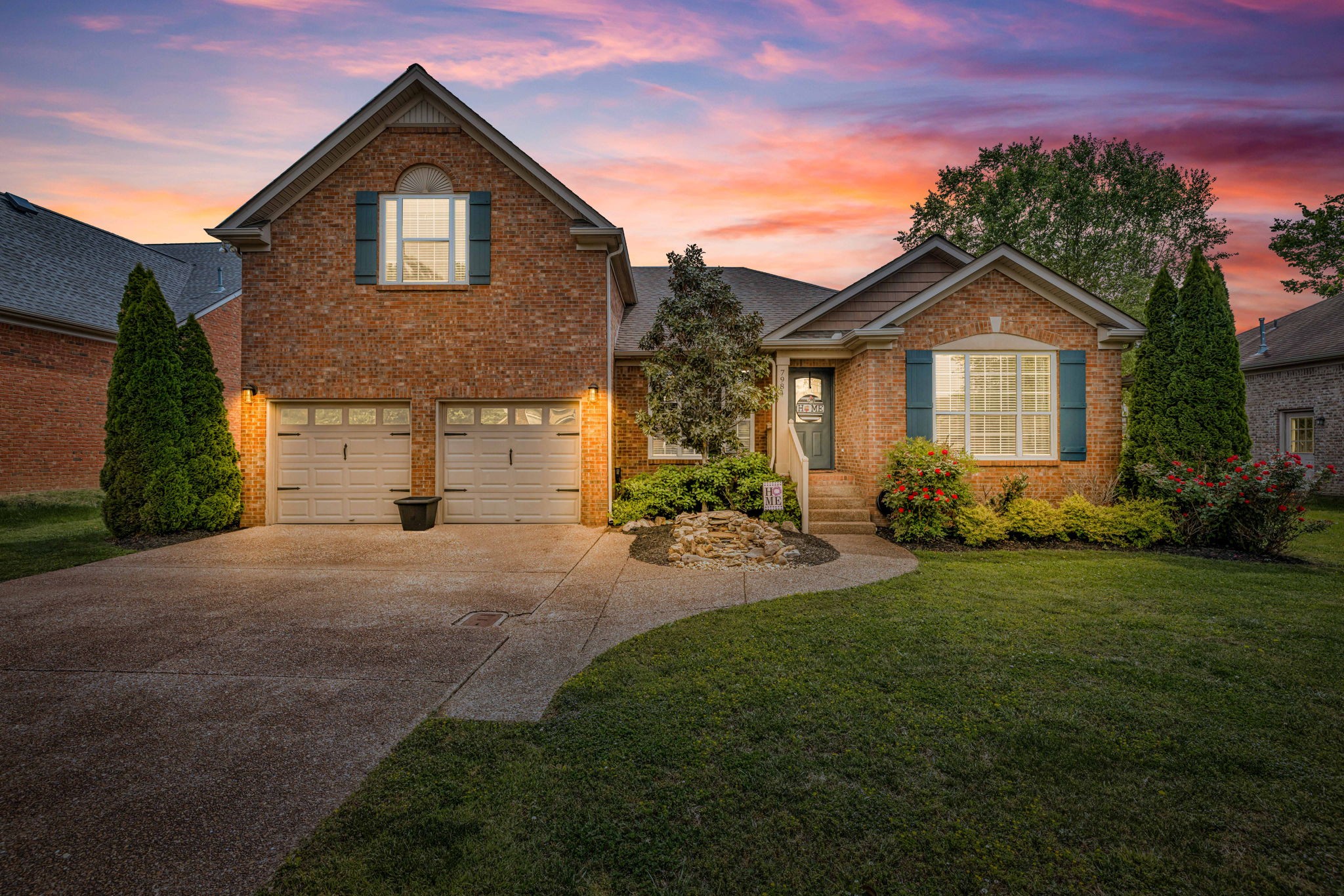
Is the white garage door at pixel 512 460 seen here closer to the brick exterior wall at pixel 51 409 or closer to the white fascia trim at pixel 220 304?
the brick exterior wall at pixel 51 409

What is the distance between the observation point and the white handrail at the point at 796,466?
9617mm

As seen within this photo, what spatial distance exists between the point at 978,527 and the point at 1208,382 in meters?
4.41

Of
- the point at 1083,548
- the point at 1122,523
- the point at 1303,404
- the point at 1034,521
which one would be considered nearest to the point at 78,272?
the point at 1034,521

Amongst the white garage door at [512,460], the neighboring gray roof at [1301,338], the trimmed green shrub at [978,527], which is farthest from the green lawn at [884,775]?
the neighboring gray roof at [1301,338]

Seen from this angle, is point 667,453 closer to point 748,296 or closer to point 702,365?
point 702,365

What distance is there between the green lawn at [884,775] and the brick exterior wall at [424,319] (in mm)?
7330

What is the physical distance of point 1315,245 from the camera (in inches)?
976

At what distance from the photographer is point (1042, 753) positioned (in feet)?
9.64

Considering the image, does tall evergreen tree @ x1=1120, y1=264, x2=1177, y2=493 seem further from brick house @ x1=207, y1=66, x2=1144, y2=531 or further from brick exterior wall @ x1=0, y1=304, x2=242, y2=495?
brick exterior wall @ x1=0, y1=304, x2=242, y2=495

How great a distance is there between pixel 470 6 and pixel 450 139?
357 cm

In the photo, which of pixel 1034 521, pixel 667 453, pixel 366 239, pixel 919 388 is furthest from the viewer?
pixel 667 453

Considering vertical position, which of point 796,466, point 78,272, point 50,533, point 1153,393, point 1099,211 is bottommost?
point 50,533

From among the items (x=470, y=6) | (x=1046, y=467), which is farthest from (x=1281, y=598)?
(x=470, y=6)

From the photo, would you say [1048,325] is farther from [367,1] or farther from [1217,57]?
[367,1]
